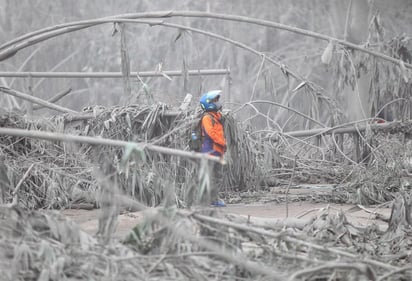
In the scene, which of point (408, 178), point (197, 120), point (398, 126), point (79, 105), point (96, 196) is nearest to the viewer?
point (96, 196)

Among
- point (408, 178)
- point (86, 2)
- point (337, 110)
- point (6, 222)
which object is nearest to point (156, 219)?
point (6, 222)

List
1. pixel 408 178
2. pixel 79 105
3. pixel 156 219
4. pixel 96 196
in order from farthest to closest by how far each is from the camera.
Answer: pixel 79 105 < pixel 408 178 < pixel 96 196 < pixel 156 219

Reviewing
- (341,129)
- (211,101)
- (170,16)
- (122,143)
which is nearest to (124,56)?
(170,16)

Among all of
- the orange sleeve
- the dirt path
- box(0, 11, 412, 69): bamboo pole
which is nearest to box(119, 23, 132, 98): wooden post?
box(0, 11, 412, 69): bamboo pole

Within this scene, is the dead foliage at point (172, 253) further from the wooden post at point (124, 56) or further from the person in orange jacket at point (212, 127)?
the wooden post at point (124, 56)

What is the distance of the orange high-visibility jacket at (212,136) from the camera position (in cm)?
1059

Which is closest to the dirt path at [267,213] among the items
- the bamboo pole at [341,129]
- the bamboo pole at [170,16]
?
the bamboo pole at [170,16]

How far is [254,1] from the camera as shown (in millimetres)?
28625

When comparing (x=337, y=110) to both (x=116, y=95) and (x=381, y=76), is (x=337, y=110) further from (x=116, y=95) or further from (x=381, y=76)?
(x=116, y=95)

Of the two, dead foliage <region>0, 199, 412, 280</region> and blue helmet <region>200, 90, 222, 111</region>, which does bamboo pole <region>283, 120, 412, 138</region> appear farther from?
dead foliage <region>0, 199, 412, 280</region>

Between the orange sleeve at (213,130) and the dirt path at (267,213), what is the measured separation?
33.1 inches

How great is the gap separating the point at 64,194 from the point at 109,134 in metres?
1.22

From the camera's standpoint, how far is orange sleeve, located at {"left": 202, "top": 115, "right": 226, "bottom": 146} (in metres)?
10.6

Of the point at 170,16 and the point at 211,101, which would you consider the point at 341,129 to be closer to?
the point at 211,101
